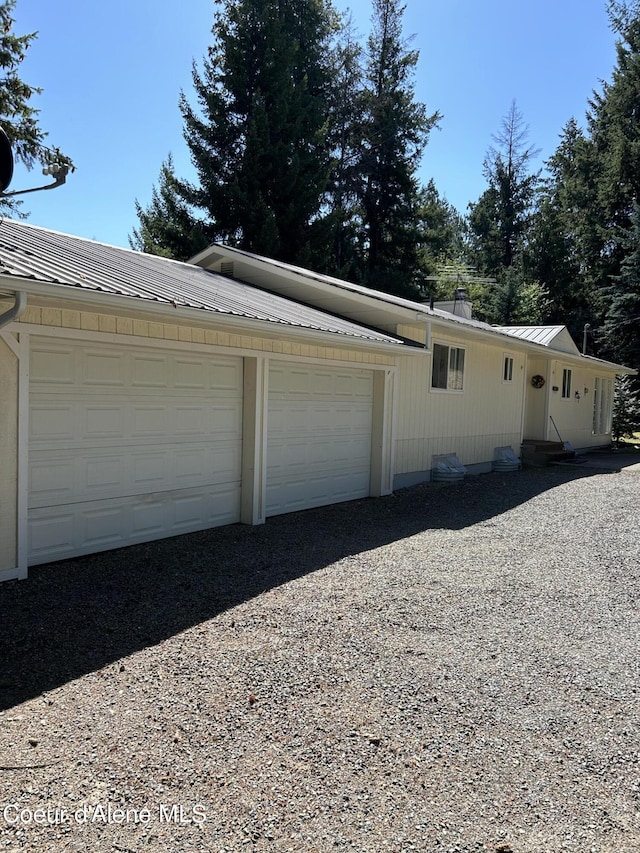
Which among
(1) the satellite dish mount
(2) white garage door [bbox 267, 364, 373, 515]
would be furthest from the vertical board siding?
(1) the satellite dish mount

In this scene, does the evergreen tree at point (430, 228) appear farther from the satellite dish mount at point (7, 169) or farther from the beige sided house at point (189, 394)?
the satellite dish mount at point (7, 169)

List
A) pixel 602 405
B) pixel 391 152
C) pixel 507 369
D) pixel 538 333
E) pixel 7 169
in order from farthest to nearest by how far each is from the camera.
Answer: pixel 391 152, pixel 602 405, pixel 538 333, pixel 507 369, pixel 7 169

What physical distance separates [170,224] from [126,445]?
1637 centimetres

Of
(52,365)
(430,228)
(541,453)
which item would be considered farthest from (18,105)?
(430,228)

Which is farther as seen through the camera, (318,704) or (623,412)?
(623,412)

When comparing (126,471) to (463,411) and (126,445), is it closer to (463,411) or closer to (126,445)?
(126,445)

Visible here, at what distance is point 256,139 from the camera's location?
20.1 metres

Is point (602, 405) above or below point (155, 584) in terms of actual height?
above

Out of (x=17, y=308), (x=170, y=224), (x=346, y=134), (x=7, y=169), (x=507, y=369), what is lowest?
(x=17, y=308)

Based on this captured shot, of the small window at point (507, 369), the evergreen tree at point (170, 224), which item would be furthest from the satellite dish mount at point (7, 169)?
the evergreen tree at point (170, 224)

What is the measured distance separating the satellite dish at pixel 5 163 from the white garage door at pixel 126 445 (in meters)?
1.29

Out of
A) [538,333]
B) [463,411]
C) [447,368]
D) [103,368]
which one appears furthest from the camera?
[538,333]

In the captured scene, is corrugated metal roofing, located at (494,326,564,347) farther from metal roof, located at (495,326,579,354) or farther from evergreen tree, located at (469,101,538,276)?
evergreen tree, located at (469,101,538,276)

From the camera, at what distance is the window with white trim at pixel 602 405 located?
21666 mm
